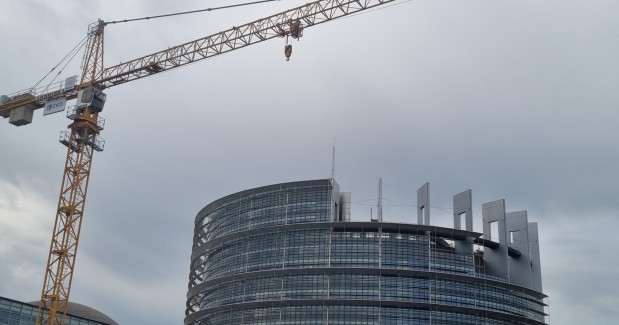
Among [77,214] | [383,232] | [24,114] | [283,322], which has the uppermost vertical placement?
[24,114]

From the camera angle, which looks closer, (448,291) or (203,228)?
(448,291)

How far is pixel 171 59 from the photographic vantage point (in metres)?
98.2

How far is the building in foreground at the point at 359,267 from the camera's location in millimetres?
108688

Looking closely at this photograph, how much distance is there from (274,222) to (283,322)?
17.3 m

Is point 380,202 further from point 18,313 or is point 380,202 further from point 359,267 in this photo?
point 18,313

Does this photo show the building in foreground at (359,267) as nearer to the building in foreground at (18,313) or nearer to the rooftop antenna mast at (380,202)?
the rooftop antenna mast at (380,202)

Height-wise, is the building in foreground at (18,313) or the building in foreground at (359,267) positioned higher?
the building in foreground at (359,267)

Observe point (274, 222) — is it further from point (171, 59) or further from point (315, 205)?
point (171, 59)

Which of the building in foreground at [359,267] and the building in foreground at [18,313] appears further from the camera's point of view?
the building in foreground at [359,267]

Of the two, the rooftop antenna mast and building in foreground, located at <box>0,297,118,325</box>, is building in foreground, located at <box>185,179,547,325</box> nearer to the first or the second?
the rooftop antenna mast

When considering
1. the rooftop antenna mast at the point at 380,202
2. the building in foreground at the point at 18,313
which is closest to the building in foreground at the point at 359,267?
the rooftop antenna mast at the point at 380,202

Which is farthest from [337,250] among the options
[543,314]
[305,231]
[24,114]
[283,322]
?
[24,114]

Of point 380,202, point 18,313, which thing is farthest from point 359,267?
point 18,313

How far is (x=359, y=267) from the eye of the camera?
359ft
